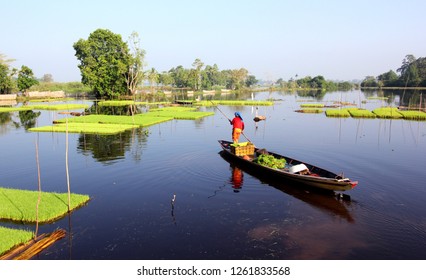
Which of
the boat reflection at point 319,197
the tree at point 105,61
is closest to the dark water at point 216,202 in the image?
the boat reflection at point 319,197

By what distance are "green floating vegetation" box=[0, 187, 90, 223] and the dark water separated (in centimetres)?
45

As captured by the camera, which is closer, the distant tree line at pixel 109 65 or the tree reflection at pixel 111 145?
the tree reflection at pixel 111 145

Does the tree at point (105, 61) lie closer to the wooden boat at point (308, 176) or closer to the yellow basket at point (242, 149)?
the yellow basket at point (242, 149)

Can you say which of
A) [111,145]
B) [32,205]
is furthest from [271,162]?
[111,145]

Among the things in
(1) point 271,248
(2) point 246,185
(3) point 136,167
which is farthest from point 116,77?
(1) point 271,248

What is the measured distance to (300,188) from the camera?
58.5 feet

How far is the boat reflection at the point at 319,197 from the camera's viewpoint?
586 inches

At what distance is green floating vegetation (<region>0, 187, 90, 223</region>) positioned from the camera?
13.6m

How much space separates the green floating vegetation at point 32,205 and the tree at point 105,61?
66640 mm

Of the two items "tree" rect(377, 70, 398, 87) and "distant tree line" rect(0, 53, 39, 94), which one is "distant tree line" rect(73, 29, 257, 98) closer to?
"distant tree line" rect(0, 53, 39, 94)
